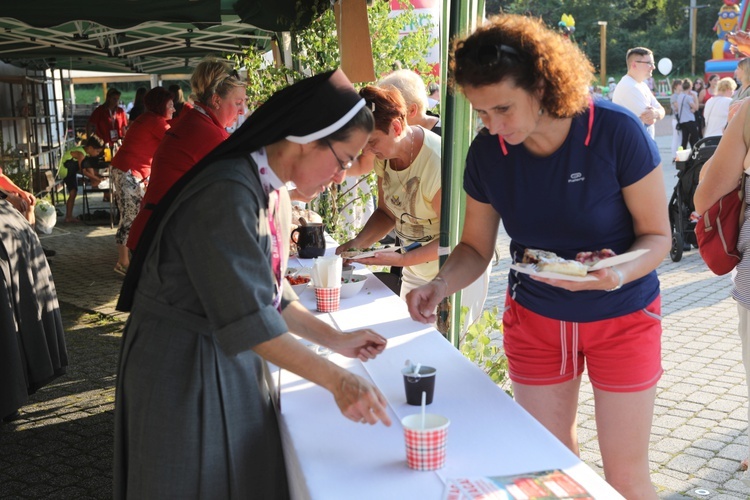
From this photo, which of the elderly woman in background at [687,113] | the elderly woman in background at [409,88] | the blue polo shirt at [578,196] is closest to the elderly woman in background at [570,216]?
the blue polo shirt at [578,196]

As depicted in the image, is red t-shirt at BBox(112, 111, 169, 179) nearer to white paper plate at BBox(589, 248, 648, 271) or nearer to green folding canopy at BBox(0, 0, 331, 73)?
green folding canopy at BBox(0, 0, 331, 73)

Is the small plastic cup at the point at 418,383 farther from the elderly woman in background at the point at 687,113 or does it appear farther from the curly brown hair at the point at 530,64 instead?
the elderly woman in background at the point at 687,113

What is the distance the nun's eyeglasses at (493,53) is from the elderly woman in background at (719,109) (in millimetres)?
9510

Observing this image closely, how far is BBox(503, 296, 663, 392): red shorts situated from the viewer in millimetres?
2131

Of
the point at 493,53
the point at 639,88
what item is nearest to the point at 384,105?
the point at 493,53

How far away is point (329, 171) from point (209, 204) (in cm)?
31

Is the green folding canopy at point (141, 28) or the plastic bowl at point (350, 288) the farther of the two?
the green folding canopy at point (141, 28)

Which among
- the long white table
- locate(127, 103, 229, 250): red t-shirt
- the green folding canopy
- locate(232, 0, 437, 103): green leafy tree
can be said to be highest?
the green folding canopy

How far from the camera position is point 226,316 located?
161 cm

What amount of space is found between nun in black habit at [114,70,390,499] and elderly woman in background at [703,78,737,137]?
9.96 meters

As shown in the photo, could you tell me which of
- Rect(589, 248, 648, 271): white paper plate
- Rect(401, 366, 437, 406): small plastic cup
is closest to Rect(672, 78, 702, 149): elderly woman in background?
Rect(589, 248, 648, 271): white paper plate

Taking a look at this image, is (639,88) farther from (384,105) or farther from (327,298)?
(327,298)

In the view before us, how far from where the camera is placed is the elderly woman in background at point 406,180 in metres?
3.16

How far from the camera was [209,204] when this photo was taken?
1.63 metres
